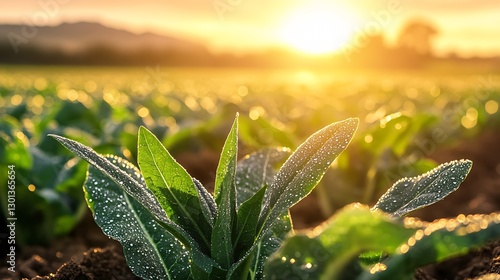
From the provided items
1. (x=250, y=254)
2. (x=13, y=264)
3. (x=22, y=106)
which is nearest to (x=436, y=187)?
(x=250, y=254)

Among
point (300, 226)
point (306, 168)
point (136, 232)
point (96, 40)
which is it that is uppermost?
point (96, 40)

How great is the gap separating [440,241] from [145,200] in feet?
2.39

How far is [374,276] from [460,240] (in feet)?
0.52

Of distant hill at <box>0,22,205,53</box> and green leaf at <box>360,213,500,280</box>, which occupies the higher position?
distant hill at <box>0,22,205,53</box>

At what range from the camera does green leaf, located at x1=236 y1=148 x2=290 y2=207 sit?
6.34 feet

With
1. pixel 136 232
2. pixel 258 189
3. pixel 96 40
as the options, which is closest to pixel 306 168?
pixel 258 189

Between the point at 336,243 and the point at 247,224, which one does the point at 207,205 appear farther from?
the point at 336,243

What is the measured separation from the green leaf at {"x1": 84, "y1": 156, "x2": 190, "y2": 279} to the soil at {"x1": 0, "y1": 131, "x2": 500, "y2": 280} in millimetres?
175

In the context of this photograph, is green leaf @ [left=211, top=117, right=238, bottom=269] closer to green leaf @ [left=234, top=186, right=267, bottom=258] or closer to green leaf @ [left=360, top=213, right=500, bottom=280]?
green leaf @ [left=234, top=186, right=267, bottom=258]

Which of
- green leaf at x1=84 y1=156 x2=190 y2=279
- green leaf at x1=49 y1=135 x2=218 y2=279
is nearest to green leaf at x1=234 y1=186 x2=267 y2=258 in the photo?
green leaf at x1=49 y1=135 x2=218 y2=279

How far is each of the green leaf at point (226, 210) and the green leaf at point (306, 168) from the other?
104 millimetres

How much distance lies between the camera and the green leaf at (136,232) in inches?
66.8

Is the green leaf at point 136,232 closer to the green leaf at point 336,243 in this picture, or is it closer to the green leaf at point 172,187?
the green leaf at point 172,187

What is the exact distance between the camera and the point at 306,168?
150 cm
